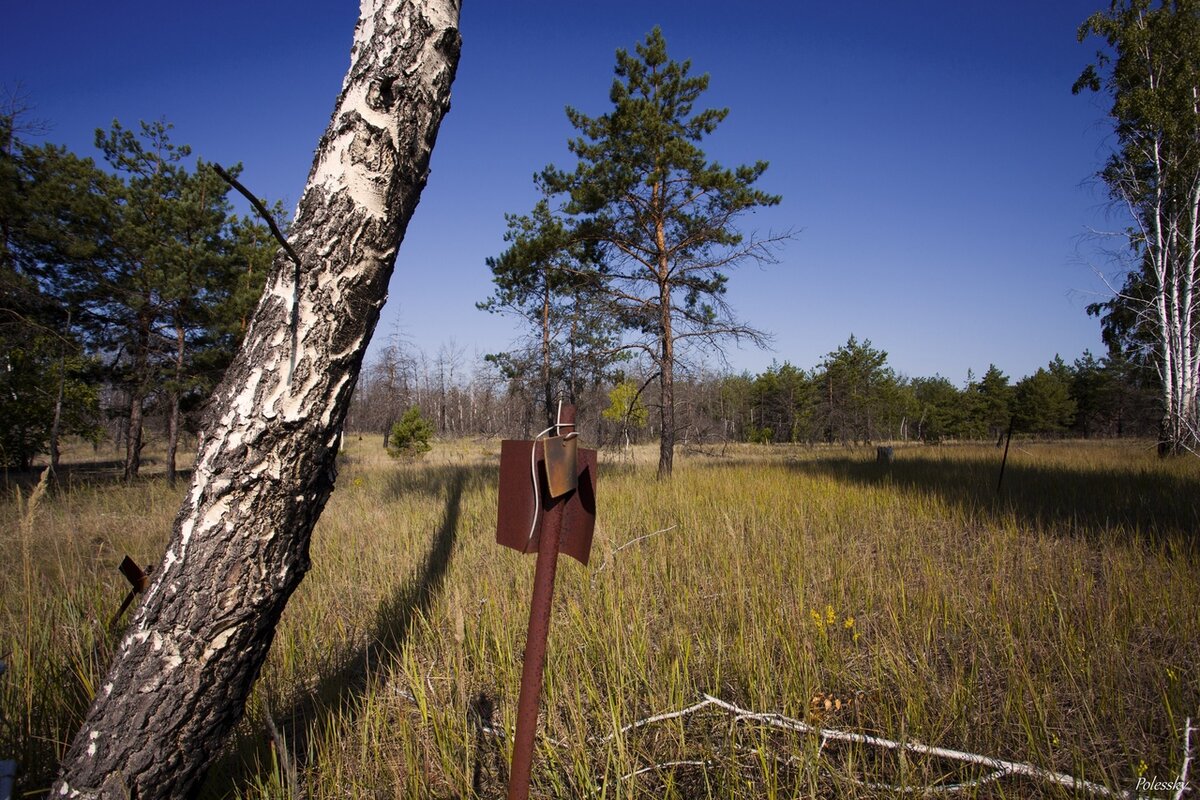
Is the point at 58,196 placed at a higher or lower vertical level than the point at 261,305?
higher

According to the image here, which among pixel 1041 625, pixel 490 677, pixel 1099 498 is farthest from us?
pixel 1099 498

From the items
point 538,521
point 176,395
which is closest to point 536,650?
point 538,521

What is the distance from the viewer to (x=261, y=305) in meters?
1.67

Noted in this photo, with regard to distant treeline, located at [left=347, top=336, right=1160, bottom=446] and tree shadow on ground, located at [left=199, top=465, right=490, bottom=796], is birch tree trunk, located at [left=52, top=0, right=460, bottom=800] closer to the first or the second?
tree shadow on ground, located at [left=199, top=465, right=490, bottom=796]

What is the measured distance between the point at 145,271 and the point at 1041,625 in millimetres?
16539

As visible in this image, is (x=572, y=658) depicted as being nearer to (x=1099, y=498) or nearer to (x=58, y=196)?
(x=1099, y=498)

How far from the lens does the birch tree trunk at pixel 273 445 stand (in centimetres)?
145

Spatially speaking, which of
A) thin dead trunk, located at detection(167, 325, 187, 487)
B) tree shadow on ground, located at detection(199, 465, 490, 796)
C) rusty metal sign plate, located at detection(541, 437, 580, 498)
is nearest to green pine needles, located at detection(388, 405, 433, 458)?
thin dead trunk, located at detection(167, 325, 187, 487)

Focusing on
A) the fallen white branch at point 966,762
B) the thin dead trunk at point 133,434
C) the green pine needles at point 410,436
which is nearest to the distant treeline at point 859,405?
the green pine needles at point 410,436

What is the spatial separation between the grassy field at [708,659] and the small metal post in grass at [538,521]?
699mm

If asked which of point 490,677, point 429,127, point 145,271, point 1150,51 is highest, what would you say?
point 1150,51

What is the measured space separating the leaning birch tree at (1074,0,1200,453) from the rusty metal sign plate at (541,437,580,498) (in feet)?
53.3

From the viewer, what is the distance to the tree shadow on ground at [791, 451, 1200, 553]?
4.86m

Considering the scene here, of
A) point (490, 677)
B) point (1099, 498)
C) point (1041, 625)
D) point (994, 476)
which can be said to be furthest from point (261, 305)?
point (994, 476)
